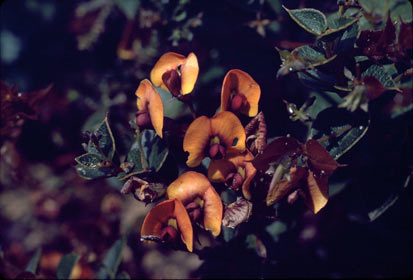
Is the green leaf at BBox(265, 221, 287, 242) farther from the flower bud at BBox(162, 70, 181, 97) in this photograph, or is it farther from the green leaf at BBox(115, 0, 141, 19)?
the green leaf at BBox(115, 0, 141, 19)

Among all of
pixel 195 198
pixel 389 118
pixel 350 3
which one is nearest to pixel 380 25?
pixel 389 118

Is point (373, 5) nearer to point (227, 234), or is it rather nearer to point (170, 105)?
point (170, 105)

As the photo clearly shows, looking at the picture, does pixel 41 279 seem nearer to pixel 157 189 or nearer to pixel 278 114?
pixel 157 189

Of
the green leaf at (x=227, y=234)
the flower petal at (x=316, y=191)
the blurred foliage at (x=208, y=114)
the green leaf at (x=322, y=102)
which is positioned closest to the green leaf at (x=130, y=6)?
the blurred foliage at (x=208, y=114)

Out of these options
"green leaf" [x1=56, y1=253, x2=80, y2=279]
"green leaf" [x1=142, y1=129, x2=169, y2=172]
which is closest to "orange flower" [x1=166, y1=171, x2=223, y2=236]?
"green leaf" [x1=142, y1=129, x2=169, y2=172]

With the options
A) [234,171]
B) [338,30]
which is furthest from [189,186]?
[338,30]

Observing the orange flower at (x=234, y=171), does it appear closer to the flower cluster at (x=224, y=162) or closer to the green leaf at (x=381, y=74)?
the flower cluster at (x=224, y=162)
